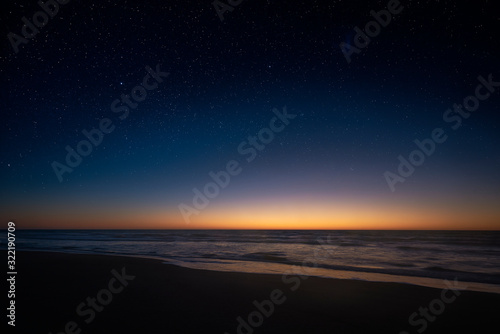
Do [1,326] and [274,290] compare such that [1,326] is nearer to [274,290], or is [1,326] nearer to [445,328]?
→ [274,290]

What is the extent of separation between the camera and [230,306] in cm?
621

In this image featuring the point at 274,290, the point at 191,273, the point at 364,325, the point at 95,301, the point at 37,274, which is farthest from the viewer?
the point at 191,273

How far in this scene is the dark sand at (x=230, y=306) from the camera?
16.3 feet

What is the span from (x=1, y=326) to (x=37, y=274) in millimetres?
5948

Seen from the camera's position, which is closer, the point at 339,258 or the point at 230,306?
the point at 230,306

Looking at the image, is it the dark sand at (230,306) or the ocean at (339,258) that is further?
the ocean at (339,258)

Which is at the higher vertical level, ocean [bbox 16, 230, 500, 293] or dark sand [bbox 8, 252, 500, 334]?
dark sand [bbox 8, 252, 500, 334]

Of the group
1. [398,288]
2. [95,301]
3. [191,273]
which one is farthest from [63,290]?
[398,288]

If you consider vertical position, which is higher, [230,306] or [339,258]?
[230,306]

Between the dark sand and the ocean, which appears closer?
the dark sand

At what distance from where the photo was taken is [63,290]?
730cm

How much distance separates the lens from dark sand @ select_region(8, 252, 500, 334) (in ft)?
16.3

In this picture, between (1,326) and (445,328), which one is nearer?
(1,326)

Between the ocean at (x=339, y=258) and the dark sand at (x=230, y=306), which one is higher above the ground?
the dark sand at (x=230, y=306)
